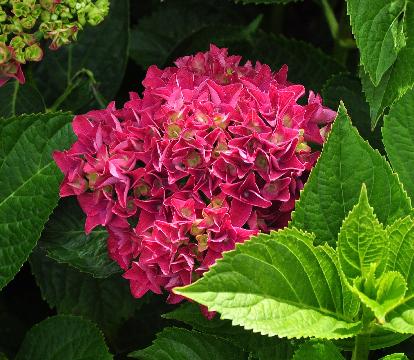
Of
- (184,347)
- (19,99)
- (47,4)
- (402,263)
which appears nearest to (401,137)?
(402,263)

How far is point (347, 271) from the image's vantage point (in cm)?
91

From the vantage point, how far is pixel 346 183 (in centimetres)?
96

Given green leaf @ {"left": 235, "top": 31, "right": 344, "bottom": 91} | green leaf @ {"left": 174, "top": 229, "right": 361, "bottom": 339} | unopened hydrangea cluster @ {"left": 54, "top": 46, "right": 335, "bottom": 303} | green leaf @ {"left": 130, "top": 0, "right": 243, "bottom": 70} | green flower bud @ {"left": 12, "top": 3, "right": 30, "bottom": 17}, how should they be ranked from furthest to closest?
green leaf @ {"left": 130, "top": 0, "right": 243, "bottom": 70} → green leaf @ {"left": 235, "top": 31, "right": 344, "bottom": 91} → green flower bud @ {"left": 12, "top": 3, "right": 30, "bottom": 17} → unopened hydrangea cluster @ {"left": 54, "top": 46, "right": 335, "bottom": 303} → green leaf @ {"left": 174, "top": 229, "right": 361, "bottom": 339}

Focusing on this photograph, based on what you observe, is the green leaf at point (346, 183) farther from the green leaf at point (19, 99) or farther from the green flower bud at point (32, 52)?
the green leaf at point (19, 99)

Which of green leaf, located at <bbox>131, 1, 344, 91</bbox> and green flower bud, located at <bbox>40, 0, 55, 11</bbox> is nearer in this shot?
green flower bud, located at <bbox>40, 0, 55, 11</bbox>

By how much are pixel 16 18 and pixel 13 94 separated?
26 centimetres

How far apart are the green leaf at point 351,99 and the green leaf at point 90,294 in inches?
16.2

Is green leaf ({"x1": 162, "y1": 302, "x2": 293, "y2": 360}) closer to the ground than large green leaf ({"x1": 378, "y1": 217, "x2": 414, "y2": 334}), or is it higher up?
closer to the ground

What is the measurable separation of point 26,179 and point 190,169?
29cm

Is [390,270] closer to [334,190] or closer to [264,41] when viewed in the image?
[334,190]

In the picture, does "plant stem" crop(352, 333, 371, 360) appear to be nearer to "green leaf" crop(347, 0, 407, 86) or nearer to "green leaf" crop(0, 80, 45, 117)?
"green leaf" crop(347, 0, 407, 86)

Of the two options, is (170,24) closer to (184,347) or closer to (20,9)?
(20,9)

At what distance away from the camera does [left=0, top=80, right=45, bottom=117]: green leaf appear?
1389 mm

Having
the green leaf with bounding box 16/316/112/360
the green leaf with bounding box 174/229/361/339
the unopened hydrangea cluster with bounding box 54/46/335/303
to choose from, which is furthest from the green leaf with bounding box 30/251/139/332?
the green leaf with bounding box 174/229/361/339
